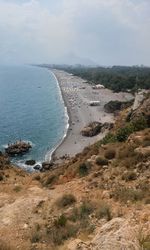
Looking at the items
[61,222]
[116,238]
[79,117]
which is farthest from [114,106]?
[116,238]

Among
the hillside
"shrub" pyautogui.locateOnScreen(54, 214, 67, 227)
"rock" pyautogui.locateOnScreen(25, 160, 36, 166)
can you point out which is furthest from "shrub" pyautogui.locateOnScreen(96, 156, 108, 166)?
"rock" pyautogui.locateOnScreen(25, 160, 36, 166)

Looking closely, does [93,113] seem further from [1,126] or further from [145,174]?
[145,174]

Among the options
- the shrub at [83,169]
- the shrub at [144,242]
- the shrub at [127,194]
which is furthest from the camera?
the shrub at [83,169]

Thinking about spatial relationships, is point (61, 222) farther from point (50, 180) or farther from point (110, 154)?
point (50, 180)

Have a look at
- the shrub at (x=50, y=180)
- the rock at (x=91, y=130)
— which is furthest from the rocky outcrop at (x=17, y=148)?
the shrub at (x=50, y=180)

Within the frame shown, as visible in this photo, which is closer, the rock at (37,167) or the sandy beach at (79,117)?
the rock at (37,167)

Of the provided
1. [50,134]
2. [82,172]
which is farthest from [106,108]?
[82,172]

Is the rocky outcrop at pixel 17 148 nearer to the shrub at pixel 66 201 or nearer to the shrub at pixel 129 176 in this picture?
the shrub at pixel 129 176
